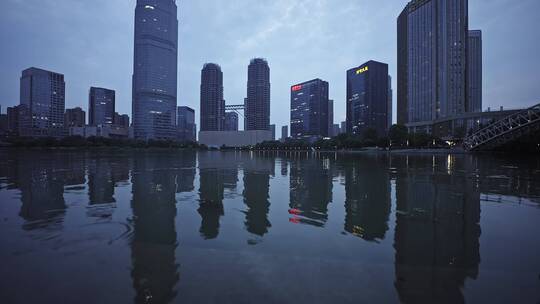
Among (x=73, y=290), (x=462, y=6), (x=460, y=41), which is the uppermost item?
(x=462, y=6)

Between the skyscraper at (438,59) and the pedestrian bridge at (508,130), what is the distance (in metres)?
98.8

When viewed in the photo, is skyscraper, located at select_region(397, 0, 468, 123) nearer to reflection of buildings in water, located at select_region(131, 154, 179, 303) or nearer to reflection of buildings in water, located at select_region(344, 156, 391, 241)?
reflection of buildings in water, located at select_region(344, 156, 391, 241)

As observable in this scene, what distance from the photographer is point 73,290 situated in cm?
461

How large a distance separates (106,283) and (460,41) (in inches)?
8326

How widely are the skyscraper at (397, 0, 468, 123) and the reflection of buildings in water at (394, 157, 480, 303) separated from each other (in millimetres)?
178864

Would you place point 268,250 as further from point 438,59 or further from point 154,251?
point 438,59

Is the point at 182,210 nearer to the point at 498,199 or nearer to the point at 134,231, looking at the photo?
the point at 134,231

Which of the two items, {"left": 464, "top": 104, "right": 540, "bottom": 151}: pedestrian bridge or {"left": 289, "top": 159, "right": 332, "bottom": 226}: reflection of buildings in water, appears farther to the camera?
{"left": 464, "top": 104, "right": 540, "bottom": 151}: pedestrian bridge

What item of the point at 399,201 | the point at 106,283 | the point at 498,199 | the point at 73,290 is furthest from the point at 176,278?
the point at 498,199

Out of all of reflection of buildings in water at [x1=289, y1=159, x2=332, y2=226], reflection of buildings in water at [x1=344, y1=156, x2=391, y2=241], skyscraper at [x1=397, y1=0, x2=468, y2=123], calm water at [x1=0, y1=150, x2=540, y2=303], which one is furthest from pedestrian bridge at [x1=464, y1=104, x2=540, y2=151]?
skyscraper at [x1=397, y1=0, x2=468, y2=123]

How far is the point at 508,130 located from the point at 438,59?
137 m

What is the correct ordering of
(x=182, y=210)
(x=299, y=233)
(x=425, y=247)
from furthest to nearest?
(x=182, y=210), (x=299, y=233), (x=425, y=247)

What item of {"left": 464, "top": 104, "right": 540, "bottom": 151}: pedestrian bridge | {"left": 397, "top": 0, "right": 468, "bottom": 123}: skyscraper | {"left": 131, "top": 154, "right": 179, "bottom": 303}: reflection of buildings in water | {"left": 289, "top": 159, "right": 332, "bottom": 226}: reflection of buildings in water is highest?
{"left": 397, "top": 0, "right": 468, "bottom": 123}: skyscraper

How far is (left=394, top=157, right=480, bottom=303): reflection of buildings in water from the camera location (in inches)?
186
